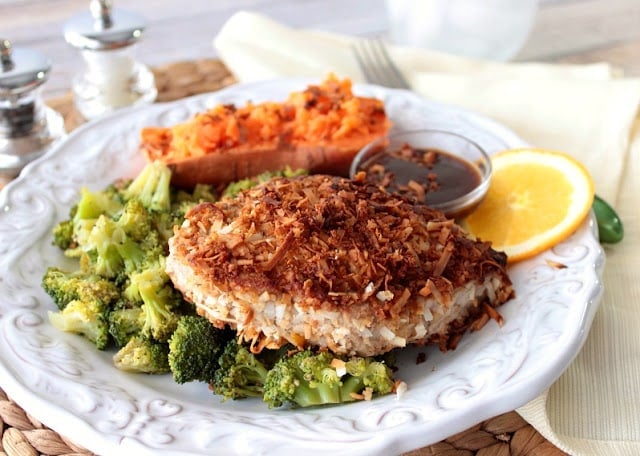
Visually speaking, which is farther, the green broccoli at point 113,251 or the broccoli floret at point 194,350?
the green broccoli at point 113,251

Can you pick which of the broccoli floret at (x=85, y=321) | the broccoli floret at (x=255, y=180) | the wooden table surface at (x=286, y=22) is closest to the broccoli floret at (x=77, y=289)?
the broccoli floret at (x=85, y=321)

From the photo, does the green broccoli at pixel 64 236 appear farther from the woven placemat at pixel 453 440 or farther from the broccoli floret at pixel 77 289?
the woven placemat at pixel 453 440

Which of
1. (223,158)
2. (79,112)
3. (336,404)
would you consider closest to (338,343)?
(336,404)

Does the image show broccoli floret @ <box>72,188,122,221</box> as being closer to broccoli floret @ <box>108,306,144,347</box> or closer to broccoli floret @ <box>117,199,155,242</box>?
broccoli floret @ <box>117,199,155,242</box>

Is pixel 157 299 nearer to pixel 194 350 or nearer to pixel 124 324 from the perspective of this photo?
pixel 124 324

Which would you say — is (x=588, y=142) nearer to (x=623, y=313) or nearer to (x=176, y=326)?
(x=623, y=313)

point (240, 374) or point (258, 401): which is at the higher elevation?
point (240, 374)

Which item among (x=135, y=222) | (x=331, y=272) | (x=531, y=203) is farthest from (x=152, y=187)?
(x=531, y=203)
